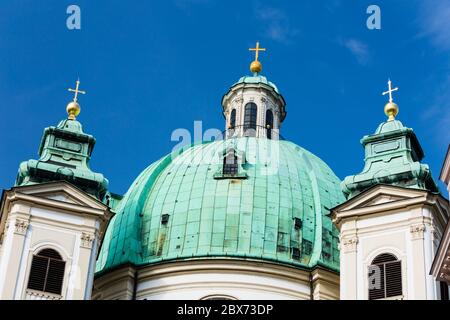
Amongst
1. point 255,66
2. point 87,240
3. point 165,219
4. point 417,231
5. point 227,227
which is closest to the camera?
point 417,231

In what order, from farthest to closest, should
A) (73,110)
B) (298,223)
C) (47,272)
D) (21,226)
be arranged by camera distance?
(298,223)
(73,110)
(21,226)
(47,272)

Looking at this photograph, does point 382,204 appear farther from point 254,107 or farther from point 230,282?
point 254,107

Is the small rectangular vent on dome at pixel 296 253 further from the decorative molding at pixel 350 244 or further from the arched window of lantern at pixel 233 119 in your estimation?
the arched window of lantern at pixel 233 119

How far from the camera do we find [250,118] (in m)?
53.8

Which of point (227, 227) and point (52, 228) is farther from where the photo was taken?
point (227, 227)

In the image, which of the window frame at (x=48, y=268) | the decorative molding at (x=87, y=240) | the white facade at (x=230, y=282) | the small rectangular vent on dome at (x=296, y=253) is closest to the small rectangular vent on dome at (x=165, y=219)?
the white facade at (x=230, y=282)

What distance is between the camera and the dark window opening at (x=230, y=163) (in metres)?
47.5

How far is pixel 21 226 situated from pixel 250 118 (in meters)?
16.9

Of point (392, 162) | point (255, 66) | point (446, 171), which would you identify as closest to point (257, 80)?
point (255, 66)

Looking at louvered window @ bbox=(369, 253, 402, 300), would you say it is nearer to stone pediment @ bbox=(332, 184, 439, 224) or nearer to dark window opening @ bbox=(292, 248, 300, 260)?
stone pediment @ bbox=(332, 184, 439, 224)

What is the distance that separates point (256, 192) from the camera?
46.6 meters

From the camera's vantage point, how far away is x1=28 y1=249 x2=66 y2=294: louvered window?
38.5 m

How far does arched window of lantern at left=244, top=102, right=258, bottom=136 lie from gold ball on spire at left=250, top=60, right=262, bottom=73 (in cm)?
218

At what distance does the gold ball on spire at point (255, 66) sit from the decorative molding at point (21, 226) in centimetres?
1909
